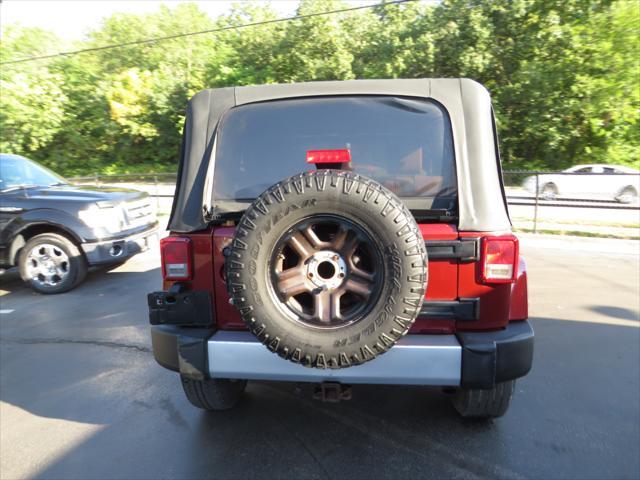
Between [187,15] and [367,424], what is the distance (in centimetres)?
3835

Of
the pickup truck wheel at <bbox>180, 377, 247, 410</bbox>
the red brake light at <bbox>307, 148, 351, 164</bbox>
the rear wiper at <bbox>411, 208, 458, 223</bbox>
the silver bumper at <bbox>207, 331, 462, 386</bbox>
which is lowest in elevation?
the pickup truck wheel at <bbox>180, 377, 247, 410</bbox>

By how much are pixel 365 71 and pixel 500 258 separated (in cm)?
2230

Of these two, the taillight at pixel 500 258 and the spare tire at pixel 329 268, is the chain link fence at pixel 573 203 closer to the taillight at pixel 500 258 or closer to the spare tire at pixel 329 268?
the taillight at pixel 500 258

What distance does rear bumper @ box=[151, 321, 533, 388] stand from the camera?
2311 mm

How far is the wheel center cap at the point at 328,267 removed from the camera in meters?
2.29

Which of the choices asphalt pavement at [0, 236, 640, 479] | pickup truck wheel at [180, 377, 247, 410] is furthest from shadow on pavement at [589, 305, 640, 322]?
pickup truck wheel at [180, 377, 247, 410]

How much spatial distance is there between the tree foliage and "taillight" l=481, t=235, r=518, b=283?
20439mm

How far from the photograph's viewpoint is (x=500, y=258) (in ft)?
7.95

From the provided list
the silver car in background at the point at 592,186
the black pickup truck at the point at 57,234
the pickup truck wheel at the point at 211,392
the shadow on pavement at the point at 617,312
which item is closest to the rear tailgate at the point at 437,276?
the pickup truck wheel at the point at 211,392

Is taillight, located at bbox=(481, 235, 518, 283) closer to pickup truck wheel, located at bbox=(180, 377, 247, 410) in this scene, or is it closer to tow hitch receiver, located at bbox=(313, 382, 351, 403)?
tow hitch receiver, located at bbox=(313, 382, 351, 403)

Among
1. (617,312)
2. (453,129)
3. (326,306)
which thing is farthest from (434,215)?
(617,312)

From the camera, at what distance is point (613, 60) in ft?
62.9

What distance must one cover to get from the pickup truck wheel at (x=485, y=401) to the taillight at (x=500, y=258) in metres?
0.70

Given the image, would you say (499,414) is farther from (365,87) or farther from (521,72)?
(521,72)
